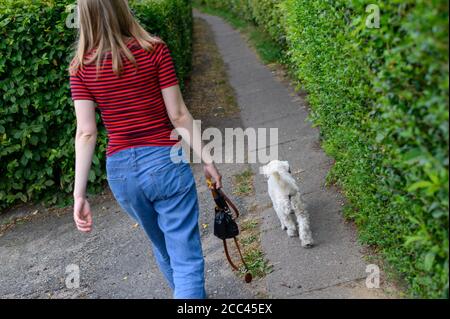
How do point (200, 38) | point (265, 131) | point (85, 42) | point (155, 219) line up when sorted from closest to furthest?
point (85, 42)
point (155, 219)
point (265, 131)
point (200, 38)

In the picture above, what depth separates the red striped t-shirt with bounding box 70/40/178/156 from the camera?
3.06 meters

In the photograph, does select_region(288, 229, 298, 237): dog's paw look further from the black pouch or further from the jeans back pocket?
the jeans back pocket

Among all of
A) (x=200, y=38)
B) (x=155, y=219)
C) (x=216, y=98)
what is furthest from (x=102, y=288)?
(x=200, y=38)

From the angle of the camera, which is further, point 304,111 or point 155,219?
point 304,111

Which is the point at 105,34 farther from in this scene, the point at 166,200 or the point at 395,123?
the point at 395,123

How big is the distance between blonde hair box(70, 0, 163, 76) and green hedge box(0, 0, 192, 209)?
321 cm

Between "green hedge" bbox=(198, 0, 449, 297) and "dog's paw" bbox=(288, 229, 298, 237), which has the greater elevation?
"green hedge" bbox=(198, 0, 449, 297)

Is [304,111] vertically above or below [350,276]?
below

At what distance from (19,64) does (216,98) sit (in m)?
4.87

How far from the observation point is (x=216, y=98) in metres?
10.5

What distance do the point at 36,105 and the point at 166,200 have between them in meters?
3.53

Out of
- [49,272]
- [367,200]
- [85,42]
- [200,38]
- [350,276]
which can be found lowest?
[200,38]

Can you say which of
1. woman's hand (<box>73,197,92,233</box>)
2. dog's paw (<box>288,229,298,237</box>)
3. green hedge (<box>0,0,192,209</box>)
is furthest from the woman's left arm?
green hedge (<box>0,0,192,209</box>)

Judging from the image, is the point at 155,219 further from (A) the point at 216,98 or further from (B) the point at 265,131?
(A) the point at 216,98
